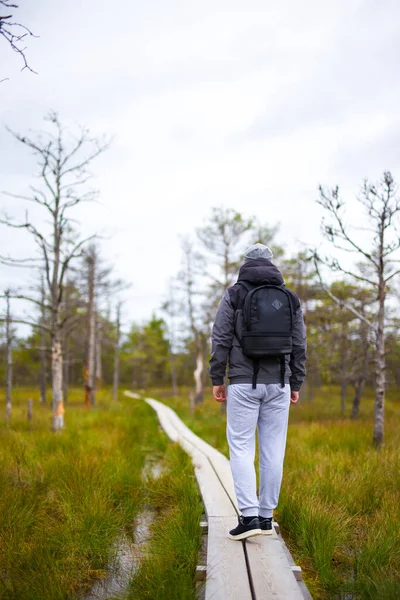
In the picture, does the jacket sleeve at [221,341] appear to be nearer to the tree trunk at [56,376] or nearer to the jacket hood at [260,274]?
the jacket hood at [260,274]

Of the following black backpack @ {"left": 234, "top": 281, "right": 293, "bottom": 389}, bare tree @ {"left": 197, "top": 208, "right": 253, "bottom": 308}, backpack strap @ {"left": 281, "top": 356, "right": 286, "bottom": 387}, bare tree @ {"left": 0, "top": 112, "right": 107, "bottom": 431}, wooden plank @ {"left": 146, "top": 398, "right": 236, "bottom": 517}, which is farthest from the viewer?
bare tree @ {"left": 197, "top": 208, "right": 253, "bottom": 308}

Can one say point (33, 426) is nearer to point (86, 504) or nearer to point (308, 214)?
point (86, 504)

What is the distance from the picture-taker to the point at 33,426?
11047 millimetres

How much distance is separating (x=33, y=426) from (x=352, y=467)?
827cm

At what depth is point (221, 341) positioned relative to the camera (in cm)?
331

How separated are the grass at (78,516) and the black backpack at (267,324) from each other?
1.46m

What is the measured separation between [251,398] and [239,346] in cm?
41

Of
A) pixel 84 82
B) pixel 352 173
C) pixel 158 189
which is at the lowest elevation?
pixel 352 173

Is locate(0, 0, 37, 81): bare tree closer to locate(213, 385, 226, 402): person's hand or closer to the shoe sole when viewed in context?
locate(213, 385, 226, 402): person's hand

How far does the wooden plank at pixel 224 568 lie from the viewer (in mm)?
2561

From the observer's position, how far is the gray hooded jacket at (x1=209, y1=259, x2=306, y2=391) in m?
3.30

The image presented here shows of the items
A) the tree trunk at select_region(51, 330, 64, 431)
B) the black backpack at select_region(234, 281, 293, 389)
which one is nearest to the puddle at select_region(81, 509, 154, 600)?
the black backpack at select_region(234, 281, 293, 389)

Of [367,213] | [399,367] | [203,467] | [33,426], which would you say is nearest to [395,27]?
[367,213]

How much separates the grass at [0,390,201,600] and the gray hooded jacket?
1361 mm
